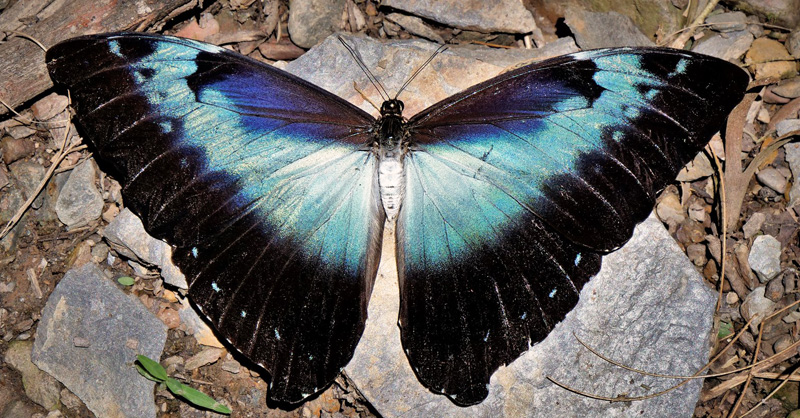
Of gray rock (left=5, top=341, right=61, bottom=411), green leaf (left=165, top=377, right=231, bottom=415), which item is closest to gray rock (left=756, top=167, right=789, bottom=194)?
green leaf (left=165, top=377, right=231, bottom=415)

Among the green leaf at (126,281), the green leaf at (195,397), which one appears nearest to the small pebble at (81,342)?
the green leaf at (126,281)

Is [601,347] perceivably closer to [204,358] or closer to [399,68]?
[399,68]

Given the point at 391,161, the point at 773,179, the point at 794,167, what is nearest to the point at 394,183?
the point at 391,161

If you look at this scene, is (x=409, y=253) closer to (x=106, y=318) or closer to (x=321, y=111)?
(x=321, y=111)

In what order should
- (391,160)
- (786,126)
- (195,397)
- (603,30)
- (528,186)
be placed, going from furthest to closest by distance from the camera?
(603,30) → (786,126) → (195,397) → (391,160) → (528,186)

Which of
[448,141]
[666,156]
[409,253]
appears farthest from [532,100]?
[409,253]

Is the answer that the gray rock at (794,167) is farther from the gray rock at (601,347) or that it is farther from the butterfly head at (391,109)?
the butterfly head at (391,109)

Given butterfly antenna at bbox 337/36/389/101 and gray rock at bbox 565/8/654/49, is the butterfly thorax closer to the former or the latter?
butterfly antenna at bbox 337/36/389/101
